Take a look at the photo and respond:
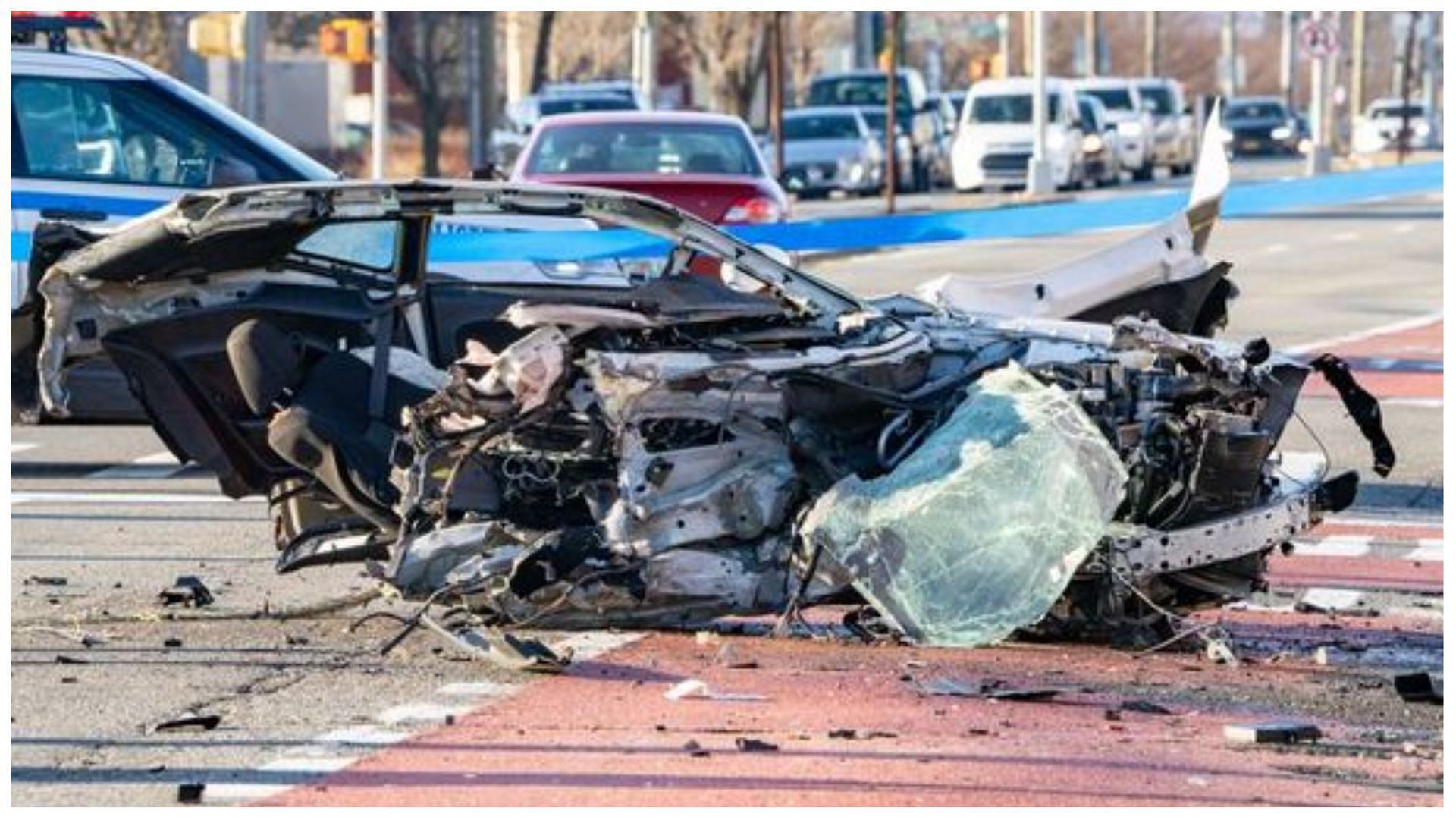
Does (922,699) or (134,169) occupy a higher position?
(134,169)

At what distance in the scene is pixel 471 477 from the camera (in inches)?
374

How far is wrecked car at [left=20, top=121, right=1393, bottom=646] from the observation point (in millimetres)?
9234

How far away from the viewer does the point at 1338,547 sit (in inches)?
489

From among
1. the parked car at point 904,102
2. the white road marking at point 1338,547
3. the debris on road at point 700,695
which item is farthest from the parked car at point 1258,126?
the debris on road at point 700,695

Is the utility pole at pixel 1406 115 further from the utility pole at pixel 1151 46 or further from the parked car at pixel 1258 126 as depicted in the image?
the utility pole at pixel 1151 46

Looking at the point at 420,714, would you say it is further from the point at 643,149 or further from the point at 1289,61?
the point at 1289,61

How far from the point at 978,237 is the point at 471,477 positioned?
28.8 feet

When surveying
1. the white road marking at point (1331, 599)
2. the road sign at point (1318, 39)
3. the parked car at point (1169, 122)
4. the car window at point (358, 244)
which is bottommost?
the parked car at point (1169, 122)

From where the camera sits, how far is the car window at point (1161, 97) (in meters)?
64.6

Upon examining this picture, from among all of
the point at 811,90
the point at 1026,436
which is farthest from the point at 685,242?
the point at 811,90

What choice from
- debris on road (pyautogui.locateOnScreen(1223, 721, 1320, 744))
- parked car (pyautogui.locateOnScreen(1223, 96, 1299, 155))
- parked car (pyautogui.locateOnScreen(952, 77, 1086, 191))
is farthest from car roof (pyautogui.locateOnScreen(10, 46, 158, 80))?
parked car (pyautogui.locateOnScreen(1223, 96, 1299, 155))

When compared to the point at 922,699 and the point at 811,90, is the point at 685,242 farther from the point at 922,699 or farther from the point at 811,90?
the point at 811,90

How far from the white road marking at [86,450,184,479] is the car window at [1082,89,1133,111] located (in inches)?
1857

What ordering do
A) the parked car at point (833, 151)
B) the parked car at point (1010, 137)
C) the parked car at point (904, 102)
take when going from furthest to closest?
the parked car at point (904, 102) < the parked car at point (1010, 137) < the parked car at point (833, 151)
